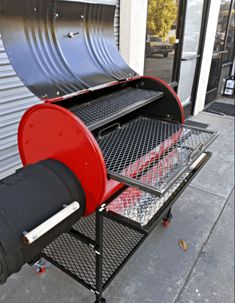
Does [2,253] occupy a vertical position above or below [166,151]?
below

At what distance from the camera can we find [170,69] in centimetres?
399

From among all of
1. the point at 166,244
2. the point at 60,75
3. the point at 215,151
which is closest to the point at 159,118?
the point at 60,75

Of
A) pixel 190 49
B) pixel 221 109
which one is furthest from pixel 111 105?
pixel 221 109

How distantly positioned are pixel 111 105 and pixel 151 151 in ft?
1.08

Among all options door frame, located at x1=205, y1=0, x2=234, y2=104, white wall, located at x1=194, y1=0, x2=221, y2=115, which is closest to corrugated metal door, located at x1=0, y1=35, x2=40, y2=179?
white wall, located at x1=194, y1=0, x2=221, y2=115

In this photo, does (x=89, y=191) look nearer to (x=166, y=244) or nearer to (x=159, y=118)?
(x=159, y=118)

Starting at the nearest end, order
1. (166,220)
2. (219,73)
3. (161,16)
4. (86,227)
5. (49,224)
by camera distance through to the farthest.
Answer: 1. (49,224)
2. (86,227)
3. (166,220)
4. (161,16)
5. (219,73)

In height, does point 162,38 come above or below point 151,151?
above

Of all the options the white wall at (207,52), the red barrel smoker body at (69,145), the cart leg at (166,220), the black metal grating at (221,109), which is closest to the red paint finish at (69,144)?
the red barrel smoker body at (69,145)

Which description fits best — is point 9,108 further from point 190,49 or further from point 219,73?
point 219,73

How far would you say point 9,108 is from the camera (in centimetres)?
203

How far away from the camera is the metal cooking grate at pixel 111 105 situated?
1.24 m

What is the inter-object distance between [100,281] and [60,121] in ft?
2.89

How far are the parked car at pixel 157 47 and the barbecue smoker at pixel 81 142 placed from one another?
183 cm
